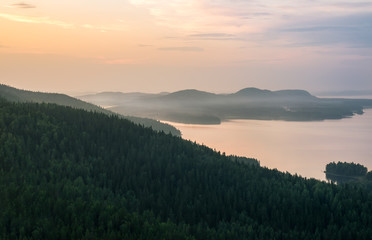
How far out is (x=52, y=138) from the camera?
155 meters

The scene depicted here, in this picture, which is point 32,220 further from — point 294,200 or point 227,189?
point 294,200

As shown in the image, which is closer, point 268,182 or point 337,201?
point 337,201

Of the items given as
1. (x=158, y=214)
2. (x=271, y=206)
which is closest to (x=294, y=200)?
(x=271, y=206)

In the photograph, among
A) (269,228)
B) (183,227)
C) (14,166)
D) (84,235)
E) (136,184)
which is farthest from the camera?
(136,184)

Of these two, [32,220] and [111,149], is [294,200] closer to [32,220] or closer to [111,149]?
[111,149]

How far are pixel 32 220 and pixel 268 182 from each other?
8885 centimetres

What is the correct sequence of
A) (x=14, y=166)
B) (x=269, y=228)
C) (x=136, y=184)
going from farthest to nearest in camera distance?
(x=136, y=184)
(x=14, y=166)
(x=269, y=228)

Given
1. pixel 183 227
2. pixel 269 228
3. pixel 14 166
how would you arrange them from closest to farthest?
1. pixel 183 227
2. pixel 269 228
3. pixel 14 166

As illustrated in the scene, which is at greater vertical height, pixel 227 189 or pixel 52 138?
pixel 52 138

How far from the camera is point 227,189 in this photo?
144m

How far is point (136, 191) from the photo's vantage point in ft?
434

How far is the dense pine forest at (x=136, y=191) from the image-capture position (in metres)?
95.4

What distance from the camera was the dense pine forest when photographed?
95.4m

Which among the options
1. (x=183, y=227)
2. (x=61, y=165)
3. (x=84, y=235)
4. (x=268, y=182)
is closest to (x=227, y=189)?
(x=268, y=182)
